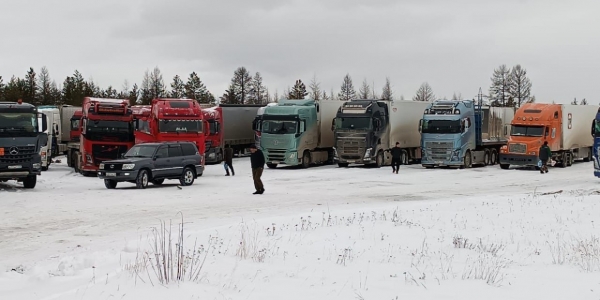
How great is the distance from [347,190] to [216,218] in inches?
416

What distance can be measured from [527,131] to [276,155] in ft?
48.2

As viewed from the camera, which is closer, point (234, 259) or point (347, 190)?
point (234, 259)

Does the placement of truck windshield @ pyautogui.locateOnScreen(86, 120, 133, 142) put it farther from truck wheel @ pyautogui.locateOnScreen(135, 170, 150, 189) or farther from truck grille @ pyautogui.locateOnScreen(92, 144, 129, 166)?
truck wheel @ pyautogui.locateOnScreen(135, 170, 150, 189)

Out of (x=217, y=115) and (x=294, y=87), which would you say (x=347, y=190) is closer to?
(x=217, y=115)

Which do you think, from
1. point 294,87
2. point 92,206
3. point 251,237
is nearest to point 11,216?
point 92,206

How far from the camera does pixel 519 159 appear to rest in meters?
40.7

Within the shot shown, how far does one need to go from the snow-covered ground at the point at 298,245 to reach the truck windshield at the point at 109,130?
28.5ft

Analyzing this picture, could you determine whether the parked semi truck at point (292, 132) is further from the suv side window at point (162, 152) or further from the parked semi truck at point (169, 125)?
the suv side window at point (162, 152)

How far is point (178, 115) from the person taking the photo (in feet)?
119

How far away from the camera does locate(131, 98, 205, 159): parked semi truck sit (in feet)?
118

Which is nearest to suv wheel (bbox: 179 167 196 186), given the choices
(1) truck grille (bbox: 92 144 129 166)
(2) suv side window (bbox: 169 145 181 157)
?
(2) suv side window (bbox: 169 145 181 157)

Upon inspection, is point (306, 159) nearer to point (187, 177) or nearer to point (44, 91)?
point (187, 177)

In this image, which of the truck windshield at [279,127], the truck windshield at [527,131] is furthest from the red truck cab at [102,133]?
the truck windshield at [527,131]

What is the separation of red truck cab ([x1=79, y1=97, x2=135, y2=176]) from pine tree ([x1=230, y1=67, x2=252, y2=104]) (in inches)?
3321
